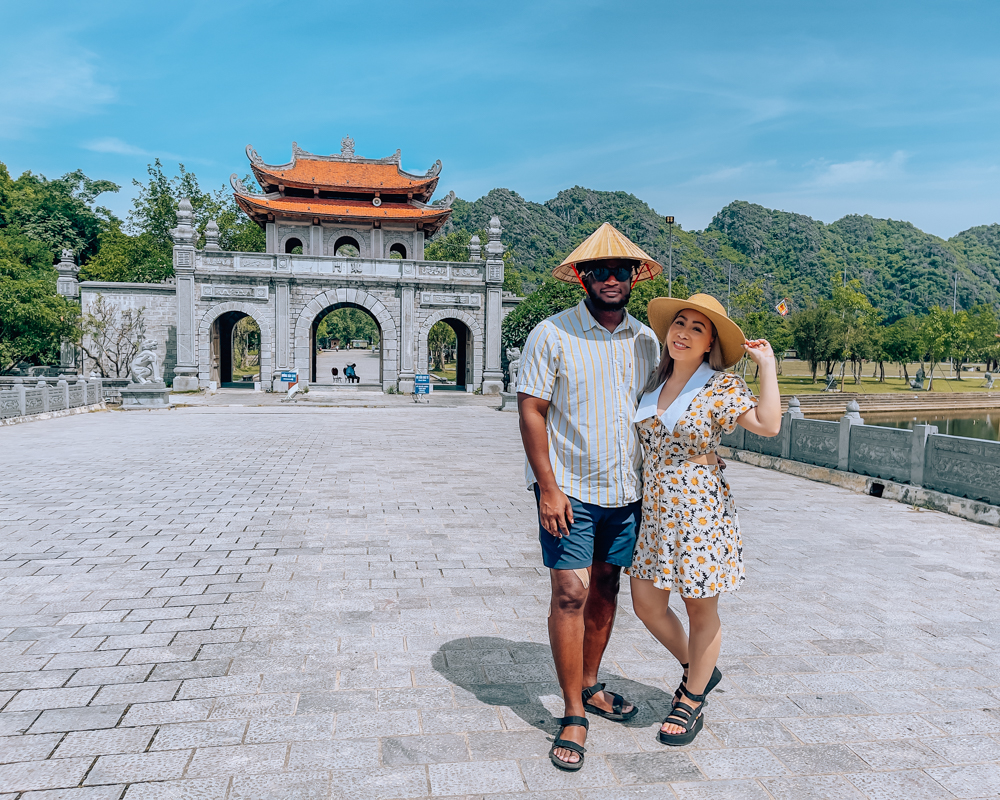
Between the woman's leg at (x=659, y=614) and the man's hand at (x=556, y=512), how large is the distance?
458 millimetres

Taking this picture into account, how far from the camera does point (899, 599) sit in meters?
4.58

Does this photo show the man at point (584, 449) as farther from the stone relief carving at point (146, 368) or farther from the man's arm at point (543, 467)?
the stone relief carving at point (146, 368)

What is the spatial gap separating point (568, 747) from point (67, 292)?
33.4 meters

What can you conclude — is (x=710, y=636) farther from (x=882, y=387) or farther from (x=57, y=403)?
(x=882, y=387)

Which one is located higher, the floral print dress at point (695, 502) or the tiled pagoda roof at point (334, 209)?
the tiled pagoda roof at point (334, 209)

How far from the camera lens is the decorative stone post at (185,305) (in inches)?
1074

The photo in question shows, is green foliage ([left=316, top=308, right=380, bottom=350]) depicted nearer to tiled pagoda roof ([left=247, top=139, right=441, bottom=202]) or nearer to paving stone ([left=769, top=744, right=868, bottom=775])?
tiled pagoda roof ([left=247, top=139, right=441, bottom=202])

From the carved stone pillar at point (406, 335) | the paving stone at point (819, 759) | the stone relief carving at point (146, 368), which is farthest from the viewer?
the carved stone pillar at point (406, 335)

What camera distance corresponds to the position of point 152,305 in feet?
94.3

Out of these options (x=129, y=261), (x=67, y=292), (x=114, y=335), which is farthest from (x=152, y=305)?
(x=129, y=261)

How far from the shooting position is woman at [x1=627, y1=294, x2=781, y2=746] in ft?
8.76

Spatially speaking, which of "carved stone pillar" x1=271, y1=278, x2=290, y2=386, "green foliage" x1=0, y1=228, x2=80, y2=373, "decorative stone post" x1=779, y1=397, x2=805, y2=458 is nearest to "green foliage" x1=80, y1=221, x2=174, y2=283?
"green foliage" x1=0, y1=228, x2=80, y2=373

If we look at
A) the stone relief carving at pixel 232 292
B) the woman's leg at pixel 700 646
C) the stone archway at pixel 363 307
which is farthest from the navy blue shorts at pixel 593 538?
the stone relief carving at pixel 232 292

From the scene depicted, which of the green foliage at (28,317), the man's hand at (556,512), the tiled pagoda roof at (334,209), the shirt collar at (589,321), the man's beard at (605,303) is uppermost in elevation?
the tiled pagoda roof at (334,209)
